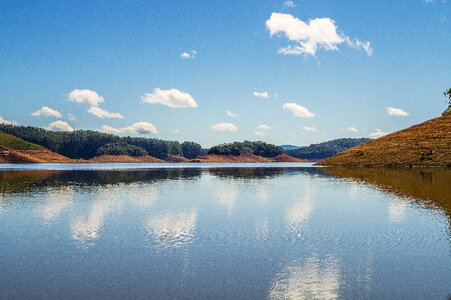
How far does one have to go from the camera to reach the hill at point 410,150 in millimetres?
129625

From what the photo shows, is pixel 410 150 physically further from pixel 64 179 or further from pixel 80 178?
pixel 64 179

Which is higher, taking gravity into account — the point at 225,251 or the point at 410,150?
the point at 410,150

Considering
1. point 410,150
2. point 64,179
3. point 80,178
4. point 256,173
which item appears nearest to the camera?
point 64,179

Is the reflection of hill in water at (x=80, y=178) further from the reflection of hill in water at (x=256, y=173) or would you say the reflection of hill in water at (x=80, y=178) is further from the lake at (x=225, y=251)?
the lake at (x=225, y=251)

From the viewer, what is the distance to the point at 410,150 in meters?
141

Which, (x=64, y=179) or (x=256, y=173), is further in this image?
(x=256, y=173)

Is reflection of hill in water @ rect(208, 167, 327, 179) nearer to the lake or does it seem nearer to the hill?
the hill

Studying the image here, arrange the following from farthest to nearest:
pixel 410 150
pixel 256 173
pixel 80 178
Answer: pixel 410 150 → pixel 256 173 → pixel 80 178

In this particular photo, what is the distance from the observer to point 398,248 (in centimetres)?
2181

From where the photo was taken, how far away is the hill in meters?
130

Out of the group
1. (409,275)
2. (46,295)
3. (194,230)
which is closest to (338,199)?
(194,230)

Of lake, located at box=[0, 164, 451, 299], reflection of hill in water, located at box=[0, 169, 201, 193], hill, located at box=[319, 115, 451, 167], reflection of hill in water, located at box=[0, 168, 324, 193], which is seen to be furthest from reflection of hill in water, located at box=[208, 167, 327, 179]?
lake, located at box=[0, 164, 451, 299]

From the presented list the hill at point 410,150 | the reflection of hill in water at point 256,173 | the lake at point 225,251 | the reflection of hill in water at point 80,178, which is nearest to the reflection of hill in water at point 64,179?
the reflection of hill in water at point 80,178

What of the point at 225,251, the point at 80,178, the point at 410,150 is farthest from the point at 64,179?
the point at 410,150
